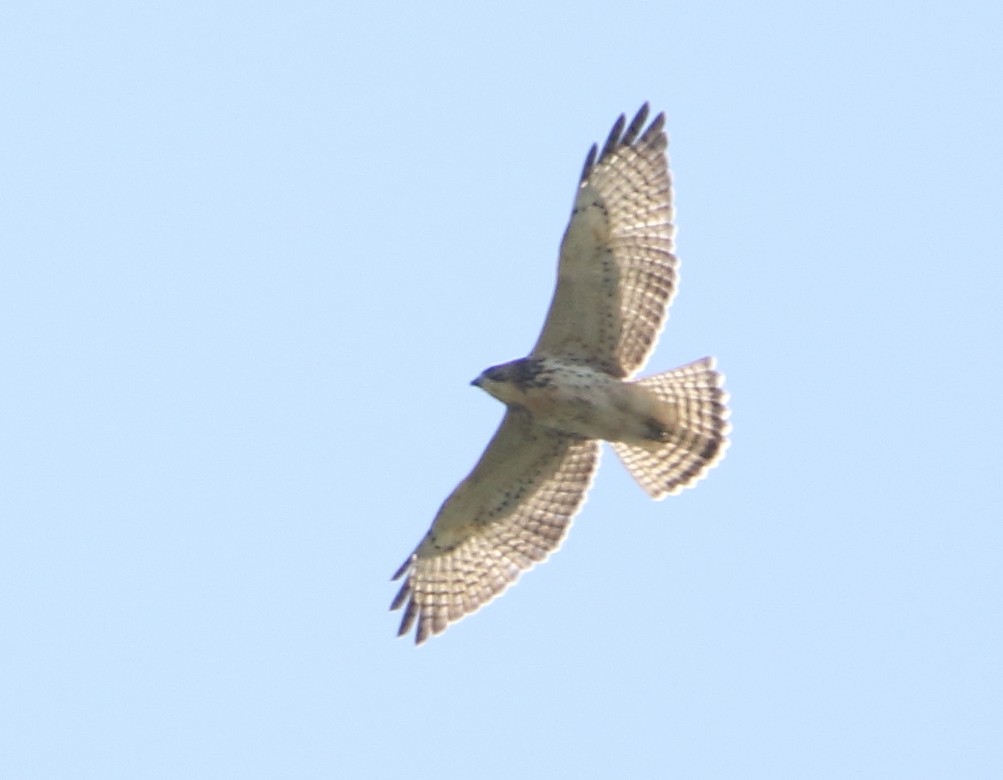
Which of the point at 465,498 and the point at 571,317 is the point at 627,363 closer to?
the point at 571,317

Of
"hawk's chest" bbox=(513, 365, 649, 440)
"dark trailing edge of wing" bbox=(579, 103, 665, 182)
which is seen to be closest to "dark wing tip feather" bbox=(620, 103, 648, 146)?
"dark trailing edge of wing" bbox=(579, 103, 665, 182)

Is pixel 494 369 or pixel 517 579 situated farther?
pixel 517 579

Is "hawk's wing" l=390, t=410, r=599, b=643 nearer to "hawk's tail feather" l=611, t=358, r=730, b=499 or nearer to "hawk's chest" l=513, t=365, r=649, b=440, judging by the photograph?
"hawk's tail feather" l=611, t=358, r=730, b=499

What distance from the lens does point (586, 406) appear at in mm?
12328

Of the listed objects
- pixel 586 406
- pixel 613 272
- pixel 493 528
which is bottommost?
pixel 493 528

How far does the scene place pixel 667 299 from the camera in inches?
493

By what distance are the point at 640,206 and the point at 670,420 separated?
1.29m

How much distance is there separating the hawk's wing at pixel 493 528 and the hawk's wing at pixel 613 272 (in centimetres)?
70

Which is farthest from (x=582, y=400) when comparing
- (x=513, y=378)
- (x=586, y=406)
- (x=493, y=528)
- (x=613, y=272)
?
(x=493, y=528)

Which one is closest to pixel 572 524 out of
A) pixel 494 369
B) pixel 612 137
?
pixel 494 369

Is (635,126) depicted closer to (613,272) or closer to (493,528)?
(613,272)

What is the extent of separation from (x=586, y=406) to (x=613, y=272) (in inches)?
32.2

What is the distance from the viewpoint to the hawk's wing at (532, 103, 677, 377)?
12.5m

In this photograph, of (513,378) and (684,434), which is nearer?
(513,378)
